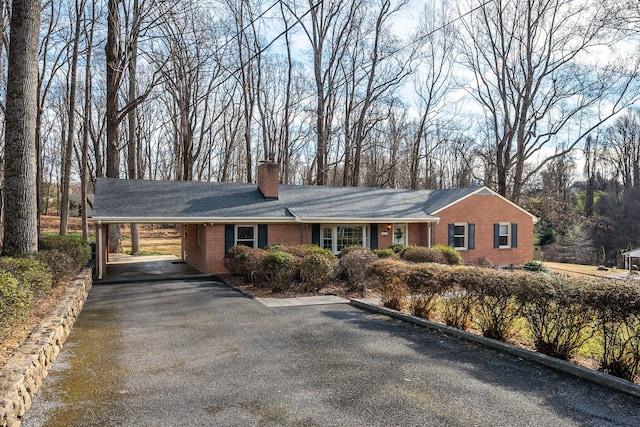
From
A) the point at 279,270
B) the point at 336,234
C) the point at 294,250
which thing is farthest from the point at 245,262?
the point at 336,234

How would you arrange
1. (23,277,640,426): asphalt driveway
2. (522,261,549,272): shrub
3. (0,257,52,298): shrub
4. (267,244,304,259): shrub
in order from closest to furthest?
(23,277,640,426): asphalt driveway
(0,257,52,298): shrub
(267,244,304,259): shrub
(522,261,549,272): shrub

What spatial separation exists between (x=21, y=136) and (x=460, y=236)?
1722cm

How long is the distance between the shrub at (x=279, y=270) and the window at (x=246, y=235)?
4.43 metres

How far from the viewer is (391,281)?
8922mm

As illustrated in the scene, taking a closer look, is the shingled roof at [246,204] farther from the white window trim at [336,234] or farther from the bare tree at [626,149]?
the bare tree at [626,149]

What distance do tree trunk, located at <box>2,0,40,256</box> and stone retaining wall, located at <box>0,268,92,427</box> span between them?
2563 millimetres

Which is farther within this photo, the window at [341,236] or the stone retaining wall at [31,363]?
the window at [341,236]

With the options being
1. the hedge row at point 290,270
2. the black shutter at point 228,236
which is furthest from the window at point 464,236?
the black shutter at point 228,236

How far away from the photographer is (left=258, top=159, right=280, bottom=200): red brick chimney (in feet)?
59.5

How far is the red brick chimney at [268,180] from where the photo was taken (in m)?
18.1

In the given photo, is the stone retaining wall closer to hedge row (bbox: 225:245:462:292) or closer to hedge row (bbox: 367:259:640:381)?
hedge row (bbox: 225:245:462:292)

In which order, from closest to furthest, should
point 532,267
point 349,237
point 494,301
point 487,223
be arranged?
point 494,301
point 349,237
point 532,267
point 487,223

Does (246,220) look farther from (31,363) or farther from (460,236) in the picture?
(31,363)

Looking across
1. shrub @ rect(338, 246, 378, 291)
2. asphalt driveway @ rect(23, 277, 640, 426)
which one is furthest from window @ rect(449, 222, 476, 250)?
asphalt driveway @ rect(23, 277, 640, 426)
